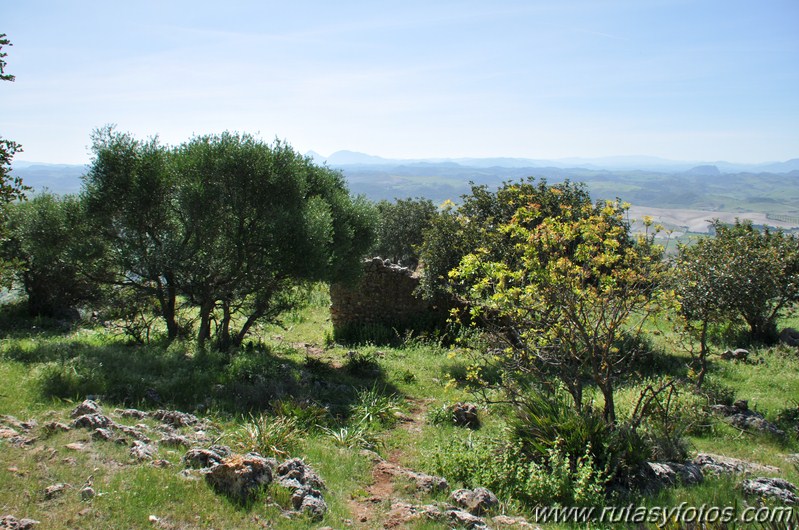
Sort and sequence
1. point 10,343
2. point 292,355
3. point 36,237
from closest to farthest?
point 10,343
point 292,355
point 36,237

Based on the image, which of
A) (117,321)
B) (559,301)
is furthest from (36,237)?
(559,301)

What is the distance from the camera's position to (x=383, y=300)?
20.3 meters

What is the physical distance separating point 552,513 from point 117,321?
14.2 meters

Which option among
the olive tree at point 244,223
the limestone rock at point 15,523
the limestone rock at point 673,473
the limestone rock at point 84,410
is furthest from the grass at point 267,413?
the olive tree at point 244,223

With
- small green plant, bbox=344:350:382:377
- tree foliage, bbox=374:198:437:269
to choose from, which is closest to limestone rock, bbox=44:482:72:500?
small green plant, bbox=344:350:382:377

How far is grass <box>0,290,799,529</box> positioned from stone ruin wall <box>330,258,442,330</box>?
202cm

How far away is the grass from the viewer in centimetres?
587

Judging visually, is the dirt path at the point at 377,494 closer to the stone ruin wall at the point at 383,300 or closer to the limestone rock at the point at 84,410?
the limestone rock at the point at 84,410

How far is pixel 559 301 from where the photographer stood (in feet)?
27.0

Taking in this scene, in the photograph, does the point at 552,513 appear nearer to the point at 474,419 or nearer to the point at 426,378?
the point at 474,419

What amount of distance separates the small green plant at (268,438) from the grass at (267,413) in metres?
0.03

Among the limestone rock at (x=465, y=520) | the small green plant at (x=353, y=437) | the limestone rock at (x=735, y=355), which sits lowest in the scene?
the limestone rock at (x=735, y=355)

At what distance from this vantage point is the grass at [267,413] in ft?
19.2

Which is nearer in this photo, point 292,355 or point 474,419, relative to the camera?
point 474,419
